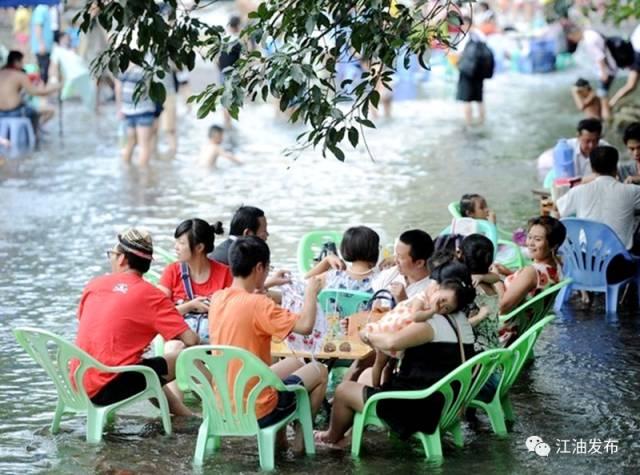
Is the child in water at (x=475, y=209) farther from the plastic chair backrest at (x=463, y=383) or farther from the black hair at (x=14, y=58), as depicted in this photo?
the black hair at (x=14, y=58)

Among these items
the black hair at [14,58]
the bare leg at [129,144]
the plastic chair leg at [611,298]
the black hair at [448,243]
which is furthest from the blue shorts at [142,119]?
the black hair at [448,243]

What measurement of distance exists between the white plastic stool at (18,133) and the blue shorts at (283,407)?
42.8 feet

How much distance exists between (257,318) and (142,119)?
37.8ft

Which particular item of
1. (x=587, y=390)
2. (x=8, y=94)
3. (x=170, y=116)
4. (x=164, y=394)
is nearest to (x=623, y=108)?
A: (x=170, y=116)

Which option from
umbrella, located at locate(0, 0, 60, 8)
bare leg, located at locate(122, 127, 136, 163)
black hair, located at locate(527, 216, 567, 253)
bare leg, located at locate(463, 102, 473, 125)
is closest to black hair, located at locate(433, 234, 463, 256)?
black hair, located at locate(527, 216, 567, 253)

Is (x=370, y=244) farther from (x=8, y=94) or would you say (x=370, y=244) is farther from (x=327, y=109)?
(x=8, y=94)

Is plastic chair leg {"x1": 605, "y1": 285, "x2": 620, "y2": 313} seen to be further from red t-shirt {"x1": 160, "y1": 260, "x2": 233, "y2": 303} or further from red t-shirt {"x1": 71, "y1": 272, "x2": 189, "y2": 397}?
red t-shirt {"x1": 71, "y1": 272, "x2": 189, "y2": 397}

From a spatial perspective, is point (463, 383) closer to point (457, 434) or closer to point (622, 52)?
point (457, 434)

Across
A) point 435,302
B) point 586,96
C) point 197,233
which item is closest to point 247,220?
point 197,233

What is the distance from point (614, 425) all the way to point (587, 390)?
0.71m

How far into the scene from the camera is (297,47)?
7.23 meters

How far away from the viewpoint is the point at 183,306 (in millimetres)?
8062

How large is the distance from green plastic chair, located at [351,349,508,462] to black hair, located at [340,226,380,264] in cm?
132

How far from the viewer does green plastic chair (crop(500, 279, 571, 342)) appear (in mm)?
8438
